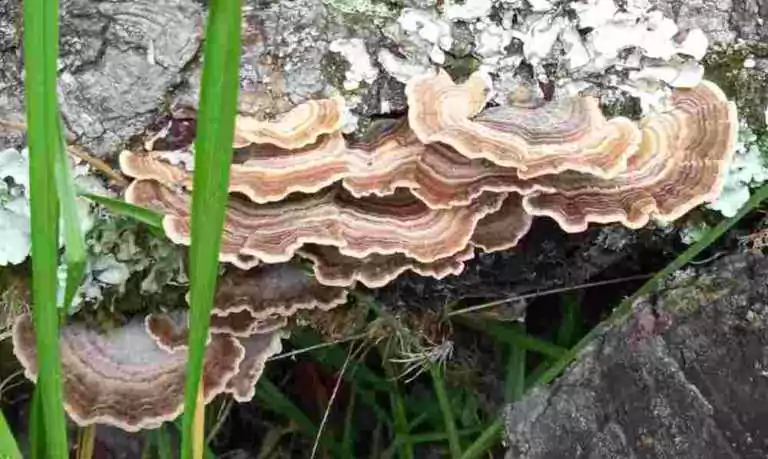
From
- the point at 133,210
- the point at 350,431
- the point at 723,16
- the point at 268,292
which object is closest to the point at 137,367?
the point at 268,292

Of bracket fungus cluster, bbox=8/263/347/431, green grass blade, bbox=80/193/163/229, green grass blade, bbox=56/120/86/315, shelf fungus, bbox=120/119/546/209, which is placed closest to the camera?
green grass blade, bbox=56/120/86/315

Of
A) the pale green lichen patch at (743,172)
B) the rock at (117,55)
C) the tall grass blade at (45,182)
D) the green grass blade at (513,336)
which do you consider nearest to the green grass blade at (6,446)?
the tall grass blade at (45,182)

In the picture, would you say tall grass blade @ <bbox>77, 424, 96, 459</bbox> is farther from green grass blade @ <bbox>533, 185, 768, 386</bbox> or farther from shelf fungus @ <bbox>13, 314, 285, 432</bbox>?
green grass blade @ <bbox>533, 185, 768, 386</bbox>

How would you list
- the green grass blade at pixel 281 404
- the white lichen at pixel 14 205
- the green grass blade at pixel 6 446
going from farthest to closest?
the green grass blade at pixel 281 404
the white lichen at pixel 14 205
the green grass blade at pixel 6 446

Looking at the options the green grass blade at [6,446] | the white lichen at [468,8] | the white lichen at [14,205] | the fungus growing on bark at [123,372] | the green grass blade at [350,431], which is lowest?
the green grass blade at [350,431]

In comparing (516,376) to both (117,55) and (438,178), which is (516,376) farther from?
(117,55)

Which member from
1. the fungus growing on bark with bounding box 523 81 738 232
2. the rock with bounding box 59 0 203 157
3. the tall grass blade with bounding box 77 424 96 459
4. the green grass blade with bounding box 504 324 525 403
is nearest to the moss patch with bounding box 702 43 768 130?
the fungus growing on bark with bounding box 523 81 738 232

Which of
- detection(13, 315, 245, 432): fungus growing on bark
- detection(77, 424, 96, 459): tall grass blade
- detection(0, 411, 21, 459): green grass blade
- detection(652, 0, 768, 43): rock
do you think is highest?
detection(652, 0, 768, 43): rock

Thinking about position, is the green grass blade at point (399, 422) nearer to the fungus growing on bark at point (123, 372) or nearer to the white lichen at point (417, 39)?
the fungus growing on bark at point (123, 372)
